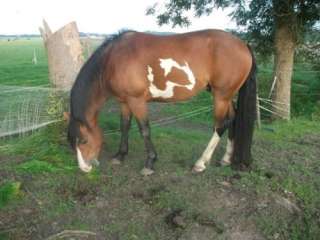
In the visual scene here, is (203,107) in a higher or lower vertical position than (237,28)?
lower

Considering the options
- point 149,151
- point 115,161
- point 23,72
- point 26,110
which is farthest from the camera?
point 23,72

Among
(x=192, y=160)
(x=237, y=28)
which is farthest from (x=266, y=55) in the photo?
(x=192, y=160)

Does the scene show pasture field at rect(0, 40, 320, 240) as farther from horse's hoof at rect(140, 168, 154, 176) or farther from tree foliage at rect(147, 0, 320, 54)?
tree foliage at rect(147, 0, 320, 54)

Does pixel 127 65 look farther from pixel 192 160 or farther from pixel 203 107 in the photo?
pixel 203 107

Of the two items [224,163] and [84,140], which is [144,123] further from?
[224,163]

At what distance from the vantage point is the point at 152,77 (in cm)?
443

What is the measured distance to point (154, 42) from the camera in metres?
4.46

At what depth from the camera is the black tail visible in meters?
4.62

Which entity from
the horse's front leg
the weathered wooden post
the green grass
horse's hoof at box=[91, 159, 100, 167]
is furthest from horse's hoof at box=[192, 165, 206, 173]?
the weathered wooden post

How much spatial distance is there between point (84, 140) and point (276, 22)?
466 centimetres

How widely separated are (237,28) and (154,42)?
376 cm

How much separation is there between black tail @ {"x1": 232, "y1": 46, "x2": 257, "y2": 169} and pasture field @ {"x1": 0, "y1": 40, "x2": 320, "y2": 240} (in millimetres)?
188

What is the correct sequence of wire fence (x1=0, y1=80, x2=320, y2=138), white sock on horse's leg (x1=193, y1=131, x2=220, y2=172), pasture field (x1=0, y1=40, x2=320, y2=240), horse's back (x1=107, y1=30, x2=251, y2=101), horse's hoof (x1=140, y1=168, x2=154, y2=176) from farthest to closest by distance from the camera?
1. wire fence (x1=0, y1=80, x2=320, y2=138)
2. white sock on horse's leg (x1=193, y1=131, x2=220, y2=172)
3. horse's hoof (x1=140, y1=168, x2=154, y2=176)
4. horse's back (x1=107, y1=30, x2=251, y2=101)
5. pasture field (x1=0, y1=40, x2=320, y2=240)

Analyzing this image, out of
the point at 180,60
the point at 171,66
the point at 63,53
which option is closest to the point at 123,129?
the point at 171,66
